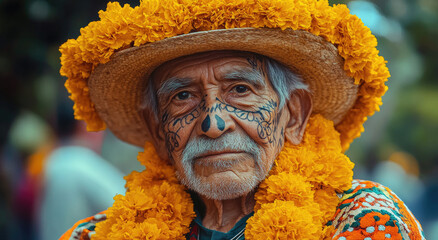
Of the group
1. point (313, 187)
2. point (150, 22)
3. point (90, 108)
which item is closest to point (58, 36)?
point (90, 108)

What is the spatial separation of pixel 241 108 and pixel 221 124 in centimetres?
19

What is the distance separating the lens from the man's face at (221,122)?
9.47 feet

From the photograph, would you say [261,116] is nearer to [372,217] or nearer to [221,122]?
[221,122]

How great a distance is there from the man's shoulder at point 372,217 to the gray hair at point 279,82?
72 cm

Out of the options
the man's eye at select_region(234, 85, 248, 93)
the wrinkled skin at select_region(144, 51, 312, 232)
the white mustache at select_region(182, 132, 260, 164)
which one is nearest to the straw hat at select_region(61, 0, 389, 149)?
the wrinkled skin at select_region(144, 51, 312, 232)

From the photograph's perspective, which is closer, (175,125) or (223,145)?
(223,145)

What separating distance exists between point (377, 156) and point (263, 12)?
7.12 meters

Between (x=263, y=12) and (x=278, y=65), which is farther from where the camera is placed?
(x=278, y=65)

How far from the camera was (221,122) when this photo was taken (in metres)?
2.86

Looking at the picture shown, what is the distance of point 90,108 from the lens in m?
3.48

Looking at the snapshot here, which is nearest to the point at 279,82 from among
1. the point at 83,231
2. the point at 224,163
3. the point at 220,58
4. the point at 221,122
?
the point at 220,58

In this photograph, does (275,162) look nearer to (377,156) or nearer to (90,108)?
(90,108)

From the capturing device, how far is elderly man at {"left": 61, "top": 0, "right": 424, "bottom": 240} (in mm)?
2729

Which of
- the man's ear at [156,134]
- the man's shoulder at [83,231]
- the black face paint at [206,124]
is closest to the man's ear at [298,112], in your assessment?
the black face paint at [206,124]
